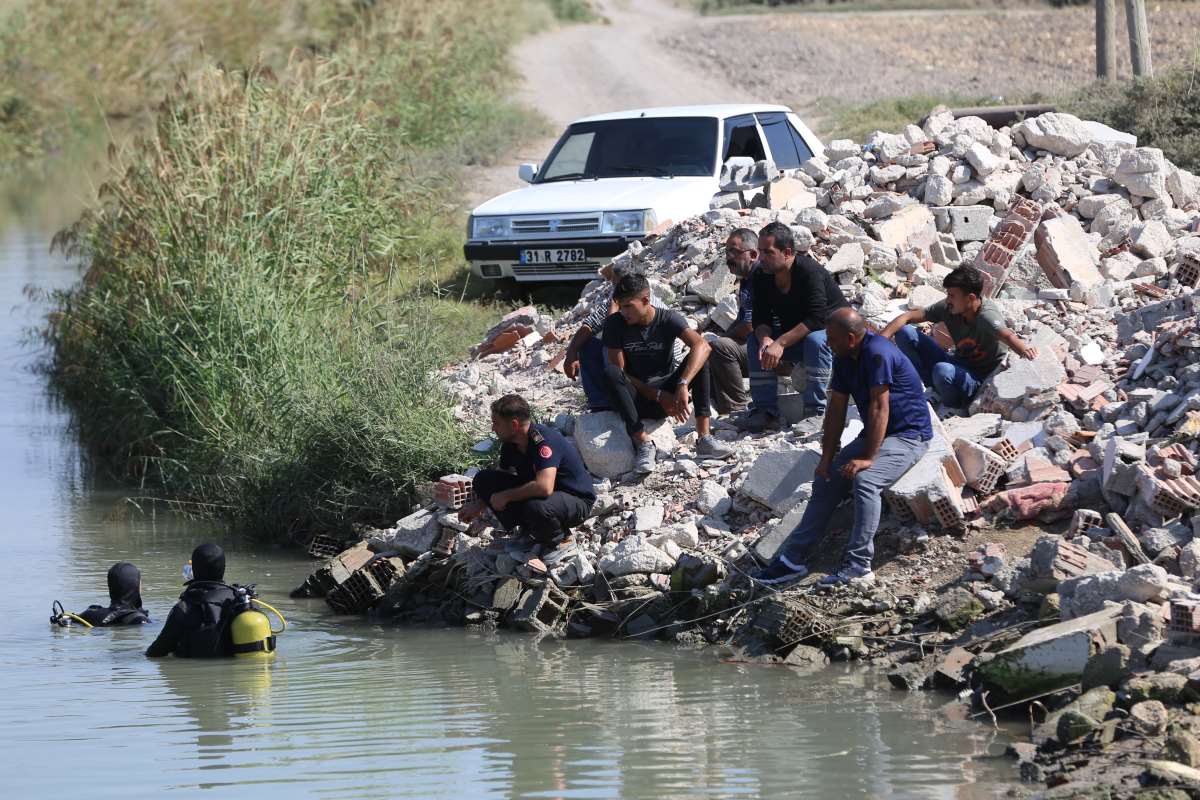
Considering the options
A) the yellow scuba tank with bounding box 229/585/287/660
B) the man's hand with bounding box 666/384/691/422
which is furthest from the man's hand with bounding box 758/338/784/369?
the yellow scuba tank with bounding box 229/585/287/660

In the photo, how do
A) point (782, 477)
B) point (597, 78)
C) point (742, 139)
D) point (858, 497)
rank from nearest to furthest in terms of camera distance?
point (858, 497) < point (782, 477) < point (742, 139) < point (597, 78)

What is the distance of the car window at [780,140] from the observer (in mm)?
15805

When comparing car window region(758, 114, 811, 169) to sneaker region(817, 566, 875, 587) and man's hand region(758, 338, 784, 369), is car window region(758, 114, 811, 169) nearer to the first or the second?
man's hand region(758, 338, 784, 369)

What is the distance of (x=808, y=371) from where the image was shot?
1069 cm

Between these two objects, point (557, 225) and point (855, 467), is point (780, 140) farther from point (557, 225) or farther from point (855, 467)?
point (855, 467)

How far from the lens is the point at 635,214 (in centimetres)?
1452

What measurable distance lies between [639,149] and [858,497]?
7.56 metres

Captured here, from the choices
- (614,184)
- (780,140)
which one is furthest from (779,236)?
(780,140)

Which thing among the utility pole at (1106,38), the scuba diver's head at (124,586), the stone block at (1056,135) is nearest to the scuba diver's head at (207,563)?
the scuba diver's head at (124,586)

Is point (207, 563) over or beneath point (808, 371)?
beneath

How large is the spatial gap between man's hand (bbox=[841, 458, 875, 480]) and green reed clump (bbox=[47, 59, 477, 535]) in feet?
11.4

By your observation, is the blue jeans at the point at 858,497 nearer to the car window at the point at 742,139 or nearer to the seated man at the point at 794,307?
the seated man at the point at 794,307

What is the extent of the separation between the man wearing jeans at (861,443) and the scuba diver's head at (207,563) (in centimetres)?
299

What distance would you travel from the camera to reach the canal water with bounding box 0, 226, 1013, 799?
275 inches
